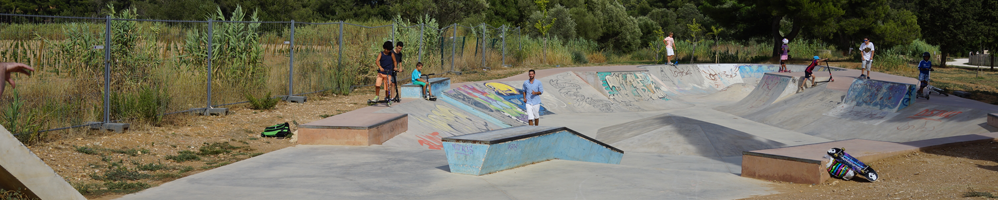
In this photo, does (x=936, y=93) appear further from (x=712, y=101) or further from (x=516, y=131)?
(x=516, y=131)

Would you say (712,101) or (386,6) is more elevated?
(386,6)

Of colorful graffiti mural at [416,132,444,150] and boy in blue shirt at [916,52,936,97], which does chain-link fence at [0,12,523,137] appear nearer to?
colorful graffiti mural at [416,132,444,150]

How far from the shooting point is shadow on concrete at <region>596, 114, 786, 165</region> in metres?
12.7

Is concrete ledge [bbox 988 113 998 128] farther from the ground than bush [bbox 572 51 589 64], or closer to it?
closer to it

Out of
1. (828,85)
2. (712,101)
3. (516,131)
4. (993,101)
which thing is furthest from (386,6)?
Answer: (516,131)

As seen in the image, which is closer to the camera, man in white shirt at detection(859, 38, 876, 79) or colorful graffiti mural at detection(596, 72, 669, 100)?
man in white shirt at detection(859, 38, 876, 79)

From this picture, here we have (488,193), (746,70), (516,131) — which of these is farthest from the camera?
(746,70)

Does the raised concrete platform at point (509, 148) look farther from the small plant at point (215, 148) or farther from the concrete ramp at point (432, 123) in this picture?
the small plant at point (215, 148)

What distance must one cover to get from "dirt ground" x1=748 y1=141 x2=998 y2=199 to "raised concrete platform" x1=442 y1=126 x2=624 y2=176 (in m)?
2.64

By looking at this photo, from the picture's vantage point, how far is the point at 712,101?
22.9 metres

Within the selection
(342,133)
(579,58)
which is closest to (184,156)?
(342,133)

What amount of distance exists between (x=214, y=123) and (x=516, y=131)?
→ 5.14 metres

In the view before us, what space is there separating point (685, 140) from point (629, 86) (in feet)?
32.5

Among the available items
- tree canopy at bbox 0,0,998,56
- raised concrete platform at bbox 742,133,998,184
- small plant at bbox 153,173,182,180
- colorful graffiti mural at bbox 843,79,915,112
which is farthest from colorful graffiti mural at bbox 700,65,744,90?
small plant at bbox 153,173,182,180
